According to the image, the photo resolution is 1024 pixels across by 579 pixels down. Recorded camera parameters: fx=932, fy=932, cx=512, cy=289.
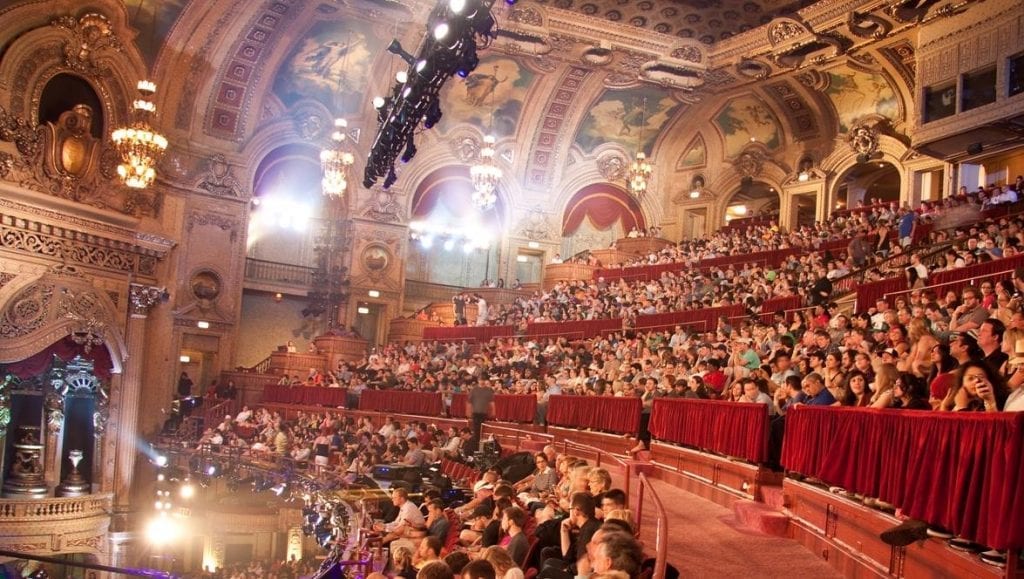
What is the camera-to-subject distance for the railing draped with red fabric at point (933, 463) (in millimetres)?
4129

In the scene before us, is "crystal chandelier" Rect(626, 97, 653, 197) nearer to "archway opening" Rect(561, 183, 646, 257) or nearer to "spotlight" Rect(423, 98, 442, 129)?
"archway opening" Rect(561, 183, 646, 257)

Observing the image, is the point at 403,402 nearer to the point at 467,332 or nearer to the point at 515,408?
the point at 515,408

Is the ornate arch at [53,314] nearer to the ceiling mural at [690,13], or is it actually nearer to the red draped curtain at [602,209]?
the ceiling mural at [690,13]

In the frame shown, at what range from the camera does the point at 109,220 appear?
19.3 metres

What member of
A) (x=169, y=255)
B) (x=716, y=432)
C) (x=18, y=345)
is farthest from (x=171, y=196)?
(x=716, y=432)

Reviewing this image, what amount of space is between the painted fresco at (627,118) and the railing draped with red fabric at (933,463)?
21.5m

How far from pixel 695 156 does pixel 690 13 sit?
642cm

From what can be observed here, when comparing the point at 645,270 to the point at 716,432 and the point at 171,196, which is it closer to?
the point at 171,196

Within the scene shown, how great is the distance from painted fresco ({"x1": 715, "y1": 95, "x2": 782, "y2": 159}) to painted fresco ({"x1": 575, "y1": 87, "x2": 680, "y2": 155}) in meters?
1.60

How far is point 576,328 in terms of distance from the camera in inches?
797

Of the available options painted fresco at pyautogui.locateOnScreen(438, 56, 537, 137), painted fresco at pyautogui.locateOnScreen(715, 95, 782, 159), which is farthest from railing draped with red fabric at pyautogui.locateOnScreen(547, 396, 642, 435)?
painted fresco at pyautogui.locateOnScreen(715, 95, 782, 159)

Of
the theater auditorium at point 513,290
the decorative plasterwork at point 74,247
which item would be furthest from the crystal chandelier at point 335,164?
the decorative plasterwork at point 74,247

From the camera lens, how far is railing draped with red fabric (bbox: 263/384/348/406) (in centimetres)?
2023

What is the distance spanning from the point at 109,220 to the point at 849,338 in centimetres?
1542
